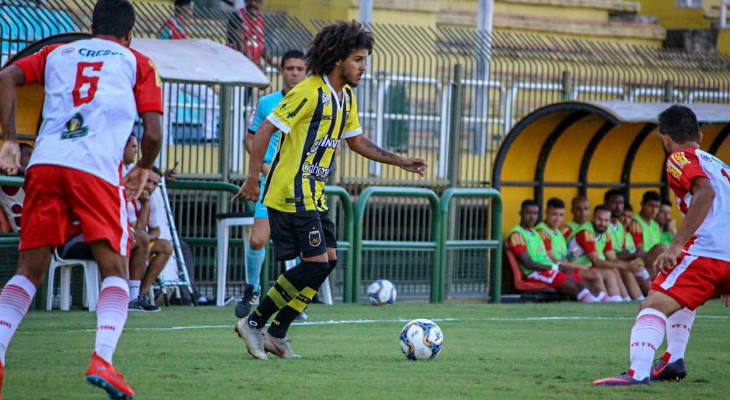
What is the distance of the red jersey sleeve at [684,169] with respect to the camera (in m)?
6.21

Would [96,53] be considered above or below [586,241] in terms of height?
above

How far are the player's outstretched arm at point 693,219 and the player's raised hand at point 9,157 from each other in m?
Result: 3.40

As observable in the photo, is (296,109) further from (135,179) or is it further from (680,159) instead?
(680,159)

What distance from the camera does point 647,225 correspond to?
1630 centimetres

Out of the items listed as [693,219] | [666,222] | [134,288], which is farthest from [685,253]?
[666,222]

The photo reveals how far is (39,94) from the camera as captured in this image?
12.0 m

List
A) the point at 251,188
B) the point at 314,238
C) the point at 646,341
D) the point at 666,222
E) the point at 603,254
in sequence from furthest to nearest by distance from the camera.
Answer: the point at 666,222 → the point at 603,254 → the point at 314,238 → the point at 251,188 → the point at 646,341

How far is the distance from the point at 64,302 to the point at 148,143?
20.6 ft

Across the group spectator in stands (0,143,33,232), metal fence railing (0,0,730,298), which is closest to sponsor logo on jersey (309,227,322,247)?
spectator in stands (0,143,33,232)

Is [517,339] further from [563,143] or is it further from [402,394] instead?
[563,143]

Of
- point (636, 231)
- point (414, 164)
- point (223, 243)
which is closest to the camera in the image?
point (414, 164)

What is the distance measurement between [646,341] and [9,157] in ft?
11.5

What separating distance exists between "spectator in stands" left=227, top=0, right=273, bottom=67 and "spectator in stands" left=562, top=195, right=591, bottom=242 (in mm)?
4825

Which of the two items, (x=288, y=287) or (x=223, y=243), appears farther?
(x=223, y=243)
